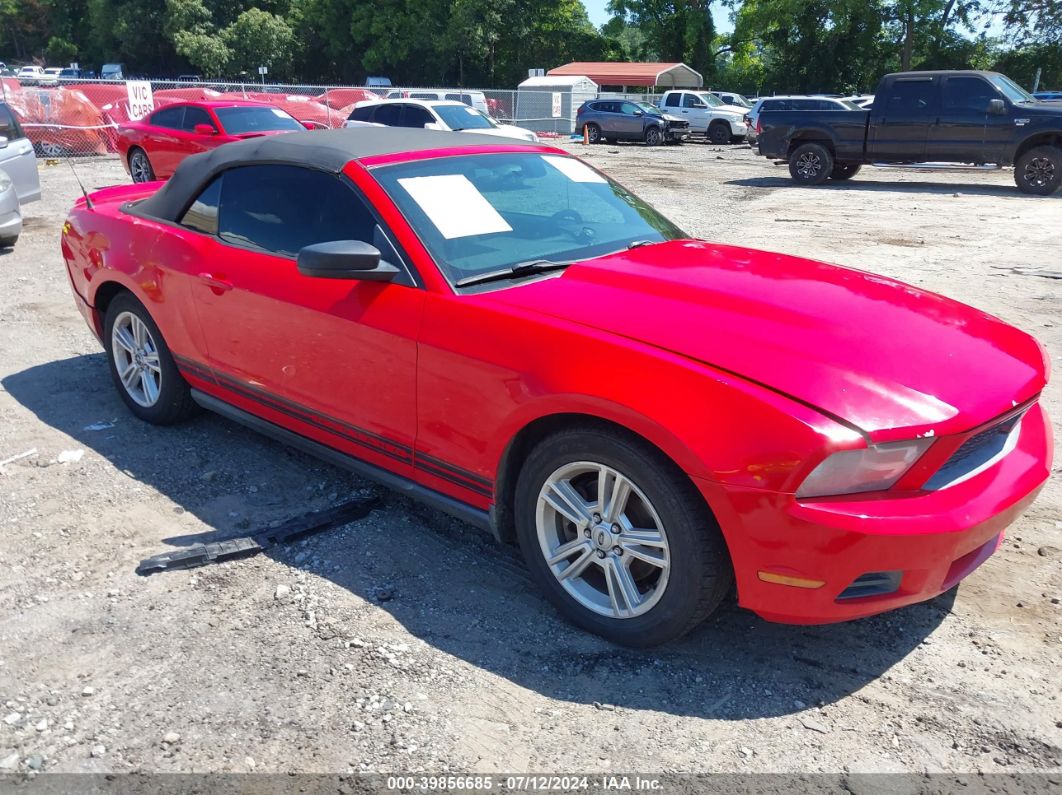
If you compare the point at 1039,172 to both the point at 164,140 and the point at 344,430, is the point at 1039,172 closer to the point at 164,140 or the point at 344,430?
the point at 164,140

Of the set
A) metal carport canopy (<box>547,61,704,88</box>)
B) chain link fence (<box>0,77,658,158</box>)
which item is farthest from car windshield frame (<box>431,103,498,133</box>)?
metal carport canopy (<box>547,61,704,88</box>)

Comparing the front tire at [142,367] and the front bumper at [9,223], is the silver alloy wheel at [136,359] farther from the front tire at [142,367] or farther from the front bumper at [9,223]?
the front bumper at [9,223]

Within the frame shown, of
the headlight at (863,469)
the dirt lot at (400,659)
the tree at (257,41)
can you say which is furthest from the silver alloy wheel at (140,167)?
the tree at (257,41)

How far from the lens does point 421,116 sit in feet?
62.2

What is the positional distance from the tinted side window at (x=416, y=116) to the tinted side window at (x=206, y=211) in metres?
15.2

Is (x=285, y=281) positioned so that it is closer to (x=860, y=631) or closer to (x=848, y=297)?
(x=848, y=297)

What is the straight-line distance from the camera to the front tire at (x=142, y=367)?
469 cm

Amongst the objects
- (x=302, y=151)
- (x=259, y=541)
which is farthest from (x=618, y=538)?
(x=302, y=151)

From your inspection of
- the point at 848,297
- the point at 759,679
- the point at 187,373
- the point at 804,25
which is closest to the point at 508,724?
the point at 759,679

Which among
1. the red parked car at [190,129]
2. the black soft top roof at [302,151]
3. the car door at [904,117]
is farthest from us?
the car door at [904,117]

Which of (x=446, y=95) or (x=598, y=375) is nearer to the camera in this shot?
(x=598, y=375)

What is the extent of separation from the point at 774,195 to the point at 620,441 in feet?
48.4

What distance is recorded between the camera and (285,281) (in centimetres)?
378

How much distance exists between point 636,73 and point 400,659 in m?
53.0
